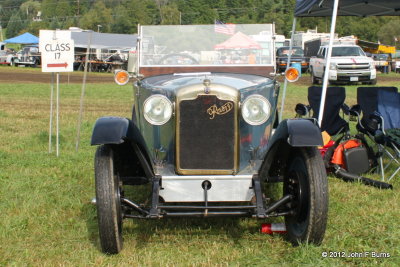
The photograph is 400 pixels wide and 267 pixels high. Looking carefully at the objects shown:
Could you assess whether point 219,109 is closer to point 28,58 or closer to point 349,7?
point 349,7

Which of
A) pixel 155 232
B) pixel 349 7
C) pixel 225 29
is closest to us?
pixel 155 232

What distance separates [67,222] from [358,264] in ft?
8.04

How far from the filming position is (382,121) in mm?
6168

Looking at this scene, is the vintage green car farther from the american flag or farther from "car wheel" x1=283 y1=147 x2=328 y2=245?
the american flag

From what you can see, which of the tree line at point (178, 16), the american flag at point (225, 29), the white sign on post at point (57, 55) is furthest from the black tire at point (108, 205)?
the tree line at point (178, 16)

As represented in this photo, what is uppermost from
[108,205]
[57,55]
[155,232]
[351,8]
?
[351,8]

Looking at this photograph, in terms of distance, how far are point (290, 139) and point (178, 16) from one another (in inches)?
2208

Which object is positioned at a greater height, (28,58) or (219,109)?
(219,109)

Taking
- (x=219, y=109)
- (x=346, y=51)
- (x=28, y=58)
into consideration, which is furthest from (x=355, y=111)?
(x=28, y=58)

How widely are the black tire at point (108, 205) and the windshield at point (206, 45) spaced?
1.70 meters

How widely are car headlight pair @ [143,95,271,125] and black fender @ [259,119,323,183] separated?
0.58ft

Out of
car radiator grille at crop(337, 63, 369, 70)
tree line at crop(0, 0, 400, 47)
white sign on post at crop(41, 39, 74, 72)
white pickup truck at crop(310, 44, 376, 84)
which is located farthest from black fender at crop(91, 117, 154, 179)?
tree line at crop(0, 0, 400, 47)

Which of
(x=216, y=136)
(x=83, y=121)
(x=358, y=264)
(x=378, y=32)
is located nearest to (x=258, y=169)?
(x=216, y=136)

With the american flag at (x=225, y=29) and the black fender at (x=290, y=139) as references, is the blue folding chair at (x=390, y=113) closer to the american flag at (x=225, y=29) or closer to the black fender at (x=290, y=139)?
the american flag at (x=225, y=29)
